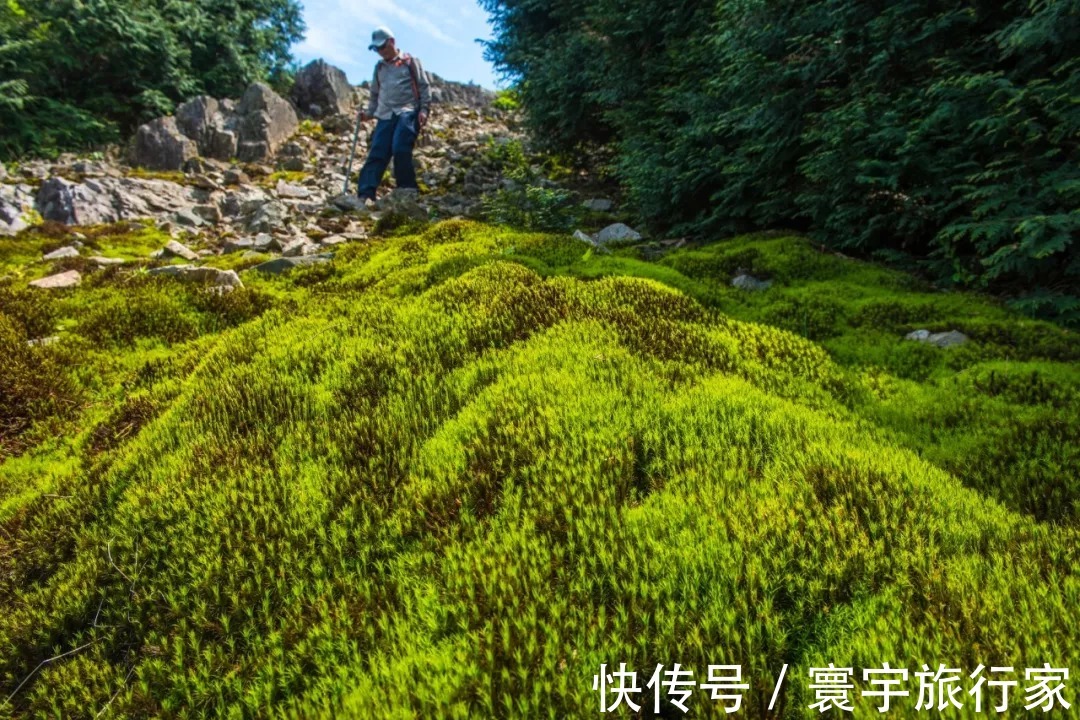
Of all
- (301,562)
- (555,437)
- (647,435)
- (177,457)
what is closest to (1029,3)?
(647,435)

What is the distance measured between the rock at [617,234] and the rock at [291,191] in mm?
10885

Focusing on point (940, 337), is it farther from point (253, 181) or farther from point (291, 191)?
point (253, 181)

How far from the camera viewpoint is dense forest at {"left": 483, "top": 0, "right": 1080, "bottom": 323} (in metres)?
6.30

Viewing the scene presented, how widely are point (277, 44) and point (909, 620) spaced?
40.2m

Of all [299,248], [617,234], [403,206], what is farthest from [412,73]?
[617,234]

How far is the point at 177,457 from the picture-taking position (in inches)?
160

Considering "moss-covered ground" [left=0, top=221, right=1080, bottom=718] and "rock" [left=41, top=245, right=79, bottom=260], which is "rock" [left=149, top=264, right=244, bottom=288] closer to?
"moss-covered ground" [left=0, top=221, right=1080, bottom=718]

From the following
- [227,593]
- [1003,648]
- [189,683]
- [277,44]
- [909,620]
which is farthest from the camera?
[277,44]

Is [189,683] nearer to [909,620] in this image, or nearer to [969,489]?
[909,620]

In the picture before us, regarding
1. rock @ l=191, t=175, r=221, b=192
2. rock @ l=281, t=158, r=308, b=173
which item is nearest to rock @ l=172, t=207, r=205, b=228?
rock @ l=191, t=175, r=221, b=192

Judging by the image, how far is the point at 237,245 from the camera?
13.2 m

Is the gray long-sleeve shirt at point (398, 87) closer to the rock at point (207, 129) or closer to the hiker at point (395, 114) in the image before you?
the hiker at point (395, 114)

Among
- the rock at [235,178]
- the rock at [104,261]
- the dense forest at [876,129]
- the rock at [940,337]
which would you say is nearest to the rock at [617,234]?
the dense forest at [876,129]

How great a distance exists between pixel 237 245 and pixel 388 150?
646 centimetres
